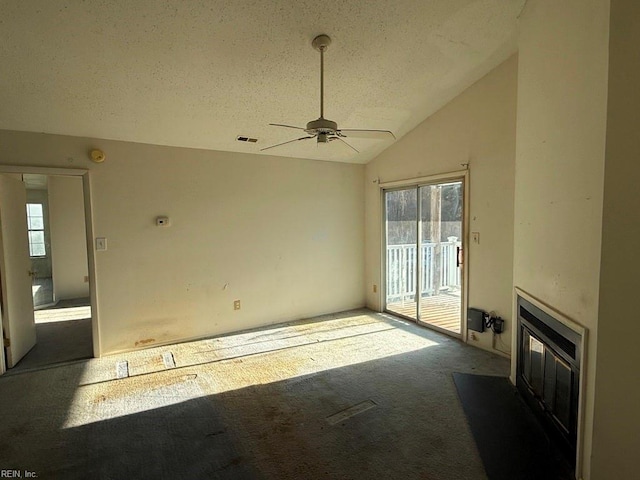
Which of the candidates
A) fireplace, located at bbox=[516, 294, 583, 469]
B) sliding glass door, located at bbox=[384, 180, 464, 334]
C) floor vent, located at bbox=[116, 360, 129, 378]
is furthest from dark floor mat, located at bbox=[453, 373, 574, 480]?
floor vent, located at bbox=[116, 360, 129, 378]

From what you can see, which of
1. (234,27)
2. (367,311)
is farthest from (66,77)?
(367,311)

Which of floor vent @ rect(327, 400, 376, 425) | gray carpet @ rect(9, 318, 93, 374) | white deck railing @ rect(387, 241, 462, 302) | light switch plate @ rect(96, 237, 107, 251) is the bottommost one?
floor vent @ rect(327, 400, 376, 425)

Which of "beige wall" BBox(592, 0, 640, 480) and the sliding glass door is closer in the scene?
"beige wall" BBox(592, 0, 640, 480)

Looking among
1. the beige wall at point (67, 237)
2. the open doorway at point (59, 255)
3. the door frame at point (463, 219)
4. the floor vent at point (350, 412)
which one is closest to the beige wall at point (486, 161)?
the door frame at point (463, 219)

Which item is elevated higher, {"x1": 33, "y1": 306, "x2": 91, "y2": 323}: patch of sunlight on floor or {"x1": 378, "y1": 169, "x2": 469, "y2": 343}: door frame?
{"x1": 378, "y1": 169, "x2": 469, "y2": 343}: door frame

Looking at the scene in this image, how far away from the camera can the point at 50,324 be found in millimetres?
4777

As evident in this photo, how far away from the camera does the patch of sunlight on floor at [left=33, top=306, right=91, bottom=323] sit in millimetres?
5027

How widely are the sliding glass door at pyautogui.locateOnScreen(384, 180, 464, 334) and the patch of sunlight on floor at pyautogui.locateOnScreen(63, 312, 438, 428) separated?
44 cm

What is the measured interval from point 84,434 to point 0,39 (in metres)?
2.67

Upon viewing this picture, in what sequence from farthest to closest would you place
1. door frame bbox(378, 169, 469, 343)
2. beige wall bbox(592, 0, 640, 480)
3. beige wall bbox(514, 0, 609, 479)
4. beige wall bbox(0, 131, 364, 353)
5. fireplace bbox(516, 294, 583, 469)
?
door frame bbox(378, 169, 469, 343)
beige wall bbox(0, 131, 364, 353)
fireplace bbox(516, 294, 583, 469)
beige wall bbox(514, 0, 609, 479)
beige wall bbox(592, 0, 640, 480)

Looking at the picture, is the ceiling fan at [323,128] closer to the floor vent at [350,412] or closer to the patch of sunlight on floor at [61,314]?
the floor vent at [350,412]

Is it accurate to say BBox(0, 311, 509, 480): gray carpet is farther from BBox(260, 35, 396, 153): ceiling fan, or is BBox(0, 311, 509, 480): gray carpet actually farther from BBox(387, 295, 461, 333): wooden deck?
BBox(260, 35, 396, 153): ceiling fan

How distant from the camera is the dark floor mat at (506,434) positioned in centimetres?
189

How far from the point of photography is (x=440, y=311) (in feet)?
15.1
